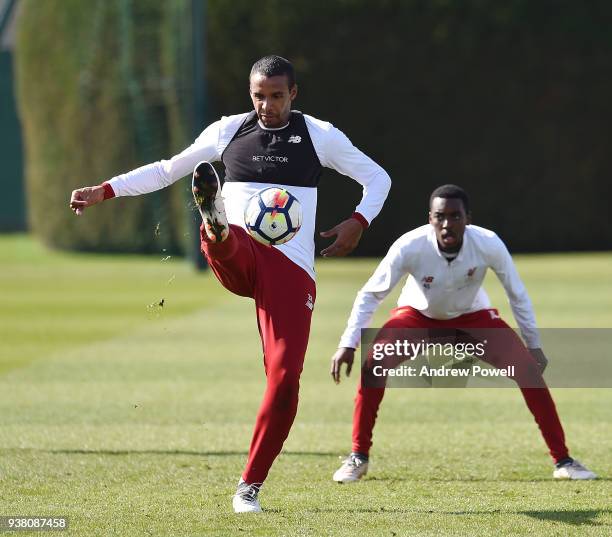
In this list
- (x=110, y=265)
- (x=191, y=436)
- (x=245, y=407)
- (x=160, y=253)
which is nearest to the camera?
(x=191, y=436)

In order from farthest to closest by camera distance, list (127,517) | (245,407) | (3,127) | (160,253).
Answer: (3,127) → (160,253) → (245,407) → (127,517)

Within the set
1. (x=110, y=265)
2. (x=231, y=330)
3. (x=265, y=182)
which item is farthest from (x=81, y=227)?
(x=265, y=182)

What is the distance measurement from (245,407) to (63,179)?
82.9 feet

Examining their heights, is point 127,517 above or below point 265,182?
below

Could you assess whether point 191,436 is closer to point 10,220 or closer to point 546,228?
point 546,228

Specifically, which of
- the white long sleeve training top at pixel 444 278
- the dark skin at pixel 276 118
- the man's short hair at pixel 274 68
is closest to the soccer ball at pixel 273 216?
the dark skin at pixel 276 118

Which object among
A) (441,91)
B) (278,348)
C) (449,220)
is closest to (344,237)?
(278,348)

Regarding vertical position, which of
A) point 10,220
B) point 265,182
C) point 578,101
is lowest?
point 10,220

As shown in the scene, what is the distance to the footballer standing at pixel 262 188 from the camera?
21.9 feet

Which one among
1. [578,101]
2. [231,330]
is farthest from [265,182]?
[578,101]

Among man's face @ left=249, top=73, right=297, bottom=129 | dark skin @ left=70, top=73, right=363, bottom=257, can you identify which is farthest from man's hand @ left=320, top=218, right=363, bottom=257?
man's face @ left=249, top=73, right=297, bottom=129

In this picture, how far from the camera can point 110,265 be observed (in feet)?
104

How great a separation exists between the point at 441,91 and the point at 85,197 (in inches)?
1049

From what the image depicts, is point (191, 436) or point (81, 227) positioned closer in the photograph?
point (191, 436)
